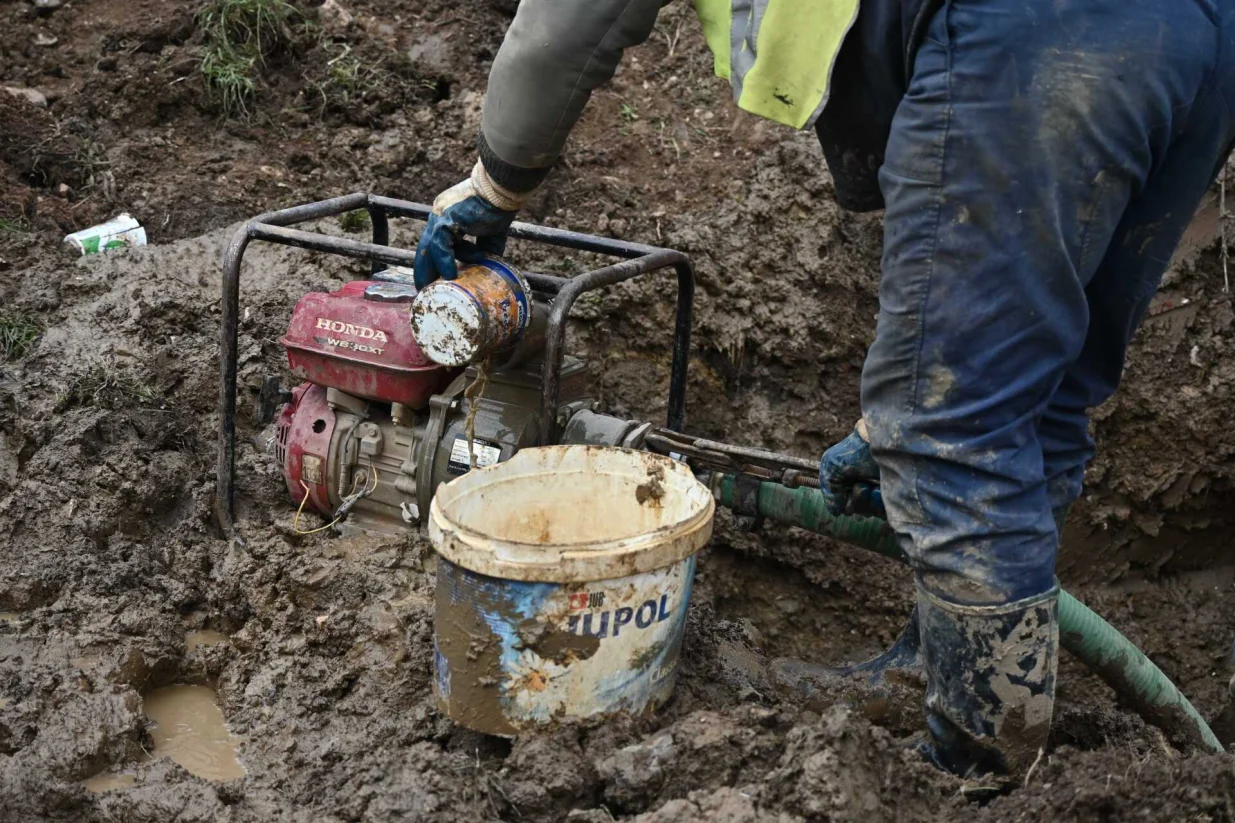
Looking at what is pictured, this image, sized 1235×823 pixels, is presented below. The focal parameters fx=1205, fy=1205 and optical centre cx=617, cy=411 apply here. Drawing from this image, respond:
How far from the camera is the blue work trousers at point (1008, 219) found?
1.87 metres

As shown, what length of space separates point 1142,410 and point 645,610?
216 cm

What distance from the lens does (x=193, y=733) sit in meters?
2.70

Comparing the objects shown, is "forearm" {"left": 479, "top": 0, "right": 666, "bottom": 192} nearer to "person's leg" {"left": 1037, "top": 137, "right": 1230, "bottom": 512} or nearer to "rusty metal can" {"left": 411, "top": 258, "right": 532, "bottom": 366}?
"rusty metal can" {"left": 411, "top": 258, "right": 532, "bottom": 366}

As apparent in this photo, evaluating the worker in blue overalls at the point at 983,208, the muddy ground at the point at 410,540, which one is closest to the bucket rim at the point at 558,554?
the muddy ground at the point at 410,540

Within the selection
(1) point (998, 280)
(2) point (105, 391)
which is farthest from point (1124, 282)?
(2) point (105, 391)

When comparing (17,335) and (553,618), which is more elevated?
(553,618)

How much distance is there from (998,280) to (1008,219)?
10 cm

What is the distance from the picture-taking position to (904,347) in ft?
6.72

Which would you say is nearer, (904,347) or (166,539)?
(904,347)

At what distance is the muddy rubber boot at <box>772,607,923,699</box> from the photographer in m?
2.98

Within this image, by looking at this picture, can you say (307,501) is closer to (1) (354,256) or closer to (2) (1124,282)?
(1) (354,256)

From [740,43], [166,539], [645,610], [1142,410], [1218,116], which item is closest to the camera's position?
[1218,116]

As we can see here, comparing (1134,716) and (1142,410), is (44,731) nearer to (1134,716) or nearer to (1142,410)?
(1134,716)

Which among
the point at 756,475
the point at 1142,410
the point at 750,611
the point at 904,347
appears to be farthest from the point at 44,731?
the point at 1142,410
